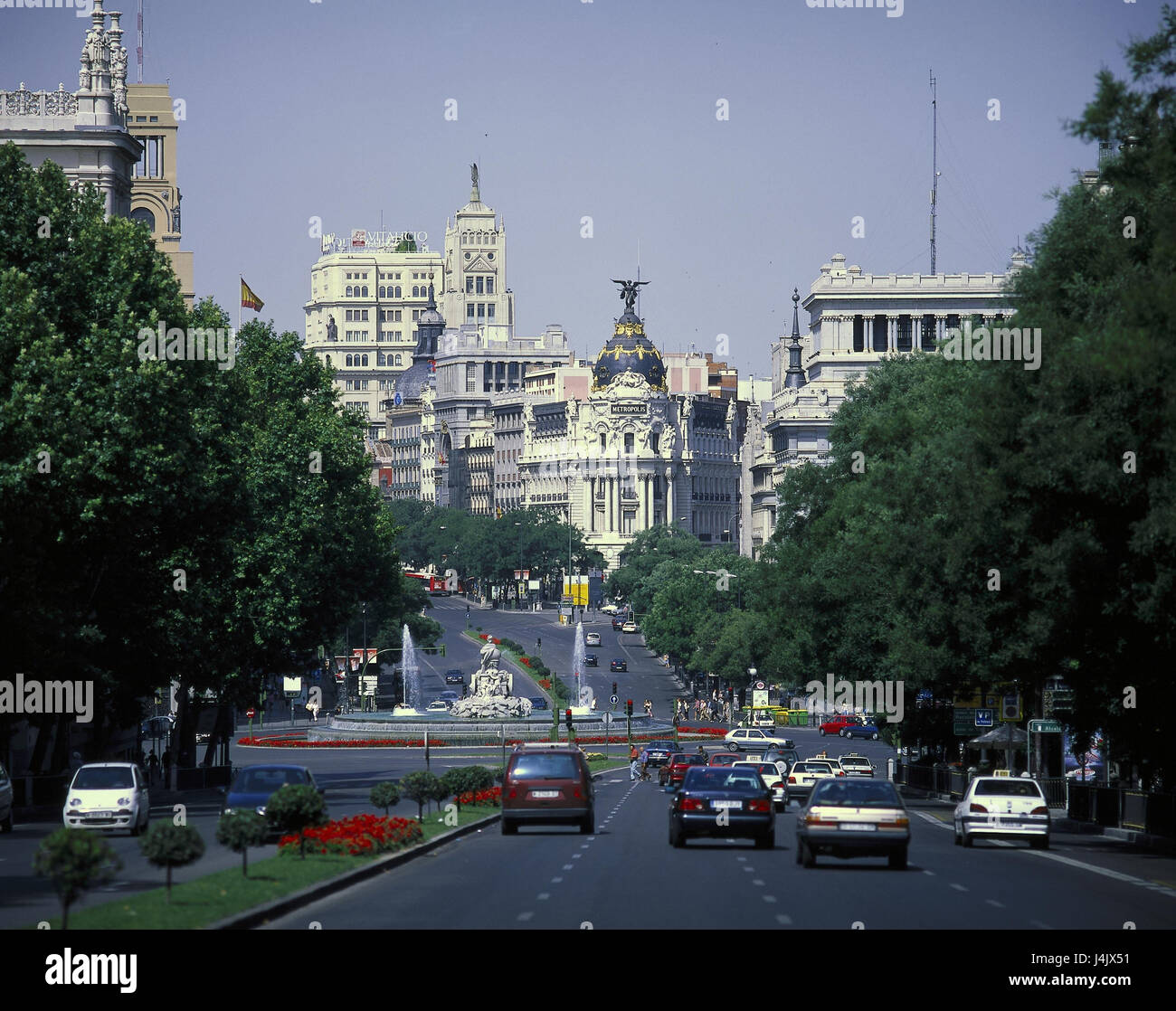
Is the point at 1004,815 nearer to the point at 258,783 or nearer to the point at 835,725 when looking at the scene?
the point at 258,783

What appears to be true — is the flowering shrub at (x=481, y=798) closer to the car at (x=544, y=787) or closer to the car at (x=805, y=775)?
the car at (x=544, y=787)

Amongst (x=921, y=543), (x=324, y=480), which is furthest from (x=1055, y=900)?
(x=324, y=480)

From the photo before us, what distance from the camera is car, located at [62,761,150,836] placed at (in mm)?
41812

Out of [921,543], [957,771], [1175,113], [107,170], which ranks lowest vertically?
[957,771]

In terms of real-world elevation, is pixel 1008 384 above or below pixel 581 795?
above

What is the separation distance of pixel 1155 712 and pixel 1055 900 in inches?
531

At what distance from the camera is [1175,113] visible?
93.2 feet

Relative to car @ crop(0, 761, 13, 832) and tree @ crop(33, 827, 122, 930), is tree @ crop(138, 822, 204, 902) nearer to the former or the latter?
tree @ crop(33, 827, 122, 930)

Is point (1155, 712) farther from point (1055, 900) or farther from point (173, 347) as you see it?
point (173, 347)

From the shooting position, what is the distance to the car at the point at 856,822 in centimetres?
3177

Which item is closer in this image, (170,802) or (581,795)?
(581,795)

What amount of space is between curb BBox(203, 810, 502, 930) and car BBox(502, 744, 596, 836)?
2077 mm

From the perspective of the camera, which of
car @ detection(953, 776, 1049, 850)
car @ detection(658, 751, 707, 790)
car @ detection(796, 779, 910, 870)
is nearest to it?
car @ detection(796, 779, 910, 870)

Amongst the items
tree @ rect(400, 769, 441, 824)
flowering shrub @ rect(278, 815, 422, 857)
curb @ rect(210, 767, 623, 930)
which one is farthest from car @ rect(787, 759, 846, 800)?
flowering shrub @ rect(278, 815, 422, 857)
